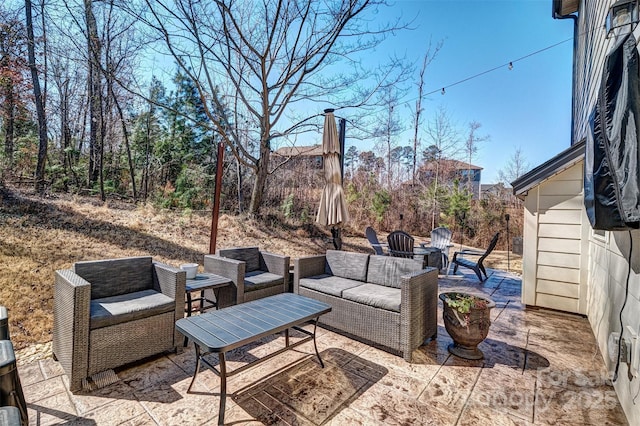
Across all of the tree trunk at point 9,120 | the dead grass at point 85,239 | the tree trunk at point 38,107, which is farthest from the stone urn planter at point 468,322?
the tree trunk at point 38,107

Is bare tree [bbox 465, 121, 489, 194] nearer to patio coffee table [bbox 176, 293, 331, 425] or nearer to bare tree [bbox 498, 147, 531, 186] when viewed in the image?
bare tree [bbox 498, 147, 531, 186]

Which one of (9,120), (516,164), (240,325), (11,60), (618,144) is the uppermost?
(516,164)

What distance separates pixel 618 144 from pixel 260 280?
3.30 meters

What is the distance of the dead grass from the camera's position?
10.5 feet

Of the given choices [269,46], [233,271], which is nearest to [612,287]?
[233,271]

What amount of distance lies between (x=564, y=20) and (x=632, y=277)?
755cm

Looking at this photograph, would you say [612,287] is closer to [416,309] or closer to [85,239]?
[416,309]

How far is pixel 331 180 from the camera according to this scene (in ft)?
14.9

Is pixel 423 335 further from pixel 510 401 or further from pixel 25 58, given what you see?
pixel 25 58

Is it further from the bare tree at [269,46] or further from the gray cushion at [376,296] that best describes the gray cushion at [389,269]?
the bare tree at [269,46]

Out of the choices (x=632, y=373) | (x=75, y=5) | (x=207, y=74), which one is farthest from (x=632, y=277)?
(x=75, y=5)

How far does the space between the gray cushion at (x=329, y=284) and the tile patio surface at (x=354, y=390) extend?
1.72ft

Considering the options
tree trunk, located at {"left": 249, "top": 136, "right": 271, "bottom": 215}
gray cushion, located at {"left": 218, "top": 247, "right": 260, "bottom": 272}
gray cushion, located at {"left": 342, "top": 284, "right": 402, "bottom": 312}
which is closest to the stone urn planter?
gray cushion, located at {"left": 342, "top": 284, "right": 402, "bottom": 312}

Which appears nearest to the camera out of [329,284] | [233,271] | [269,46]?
[233,271]
